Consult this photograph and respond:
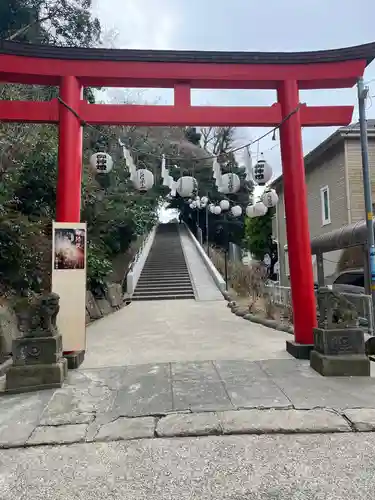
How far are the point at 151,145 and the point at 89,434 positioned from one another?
1695 centimetres

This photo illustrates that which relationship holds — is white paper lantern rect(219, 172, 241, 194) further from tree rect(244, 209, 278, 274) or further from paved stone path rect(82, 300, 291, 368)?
tree rect(244, 209, 278, 274)

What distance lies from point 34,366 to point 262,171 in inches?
194

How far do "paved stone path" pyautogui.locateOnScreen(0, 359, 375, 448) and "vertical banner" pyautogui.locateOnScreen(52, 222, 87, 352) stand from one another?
23.6 inches

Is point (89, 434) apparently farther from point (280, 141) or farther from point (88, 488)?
point (280, 141)

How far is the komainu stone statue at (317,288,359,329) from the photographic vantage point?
15.5 feet

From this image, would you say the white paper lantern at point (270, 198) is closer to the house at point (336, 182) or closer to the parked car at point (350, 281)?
the parked car at point (350, 281)

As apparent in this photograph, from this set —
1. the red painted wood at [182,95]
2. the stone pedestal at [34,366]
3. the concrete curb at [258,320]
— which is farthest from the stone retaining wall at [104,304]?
the red painted wood at [182,95]

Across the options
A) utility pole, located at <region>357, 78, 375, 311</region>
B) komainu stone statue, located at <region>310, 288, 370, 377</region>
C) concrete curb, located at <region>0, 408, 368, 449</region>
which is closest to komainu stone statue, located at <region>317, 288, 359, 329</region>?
komainu stone statue, located at <region>310, 288, 370, 377</region>

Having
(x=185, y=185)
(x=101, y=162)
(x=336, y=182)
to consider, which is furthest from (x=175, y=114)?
(x=336, y=182)

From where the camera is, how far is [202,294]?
44.1ft

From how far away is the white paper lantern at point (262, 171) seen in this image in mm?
6543

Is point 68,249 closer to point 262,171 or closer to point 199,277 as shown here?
point 262,171

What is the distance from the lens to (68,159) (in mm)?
5465

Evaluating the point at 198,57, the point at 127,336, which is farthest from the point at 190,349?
the point at 198,57
